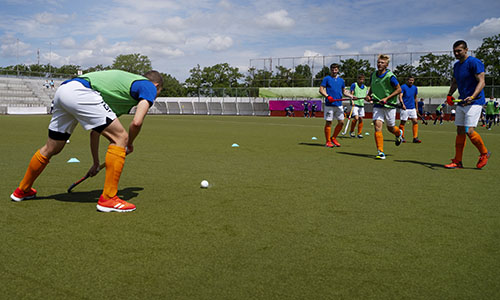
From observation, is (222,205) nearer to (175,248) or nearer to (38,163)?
(175,248)

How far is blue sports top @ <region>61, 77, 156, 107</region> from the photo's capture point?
4.21 metres

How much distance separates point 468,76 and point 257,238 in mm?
6186

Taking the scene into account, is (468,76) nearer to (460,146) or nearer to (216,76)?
(460,146)

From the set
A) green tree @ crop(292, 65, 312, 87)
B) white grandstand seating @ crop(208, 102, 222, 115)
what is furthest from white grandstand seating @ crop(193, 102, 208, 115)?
green tree @ crop(292, 65, 312, 87)

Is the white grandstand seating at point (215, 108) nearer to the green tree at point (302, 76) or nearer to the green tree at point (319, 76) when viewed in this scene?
the green tree at point (302, 76)

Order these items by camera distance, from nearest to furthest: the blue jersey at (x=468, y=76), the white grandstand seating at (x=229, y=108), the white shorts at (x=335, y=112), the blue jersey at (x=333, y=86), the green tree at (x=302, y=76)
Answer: the blue jersey at (x=468, y=76), the blue jersey at (x=333, y=86), the white shorts at (x=335, y=112), the white grandstand seating at (x=229, y=108), the green tree at (x=302, y=76)

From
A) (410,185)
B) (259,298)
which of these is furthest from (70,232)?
(410,185)

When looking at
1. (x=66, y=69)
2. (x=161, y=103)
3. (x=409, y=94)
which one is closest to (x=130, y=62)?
(x=66, y=69)

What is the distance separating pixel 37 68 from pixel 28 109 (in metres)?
84.7

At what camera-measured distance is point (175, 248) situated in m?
3.15

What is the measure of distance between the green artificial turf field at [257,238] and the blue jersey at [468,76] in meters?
1.84

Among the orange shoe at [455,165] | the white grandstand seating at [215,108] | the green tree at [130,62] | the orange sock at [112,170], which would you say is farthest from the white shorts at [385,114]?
the green tree at [130,62]

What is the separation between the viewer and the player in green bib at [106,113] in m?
4.18

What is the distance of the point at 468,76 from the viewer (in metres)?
7.58
